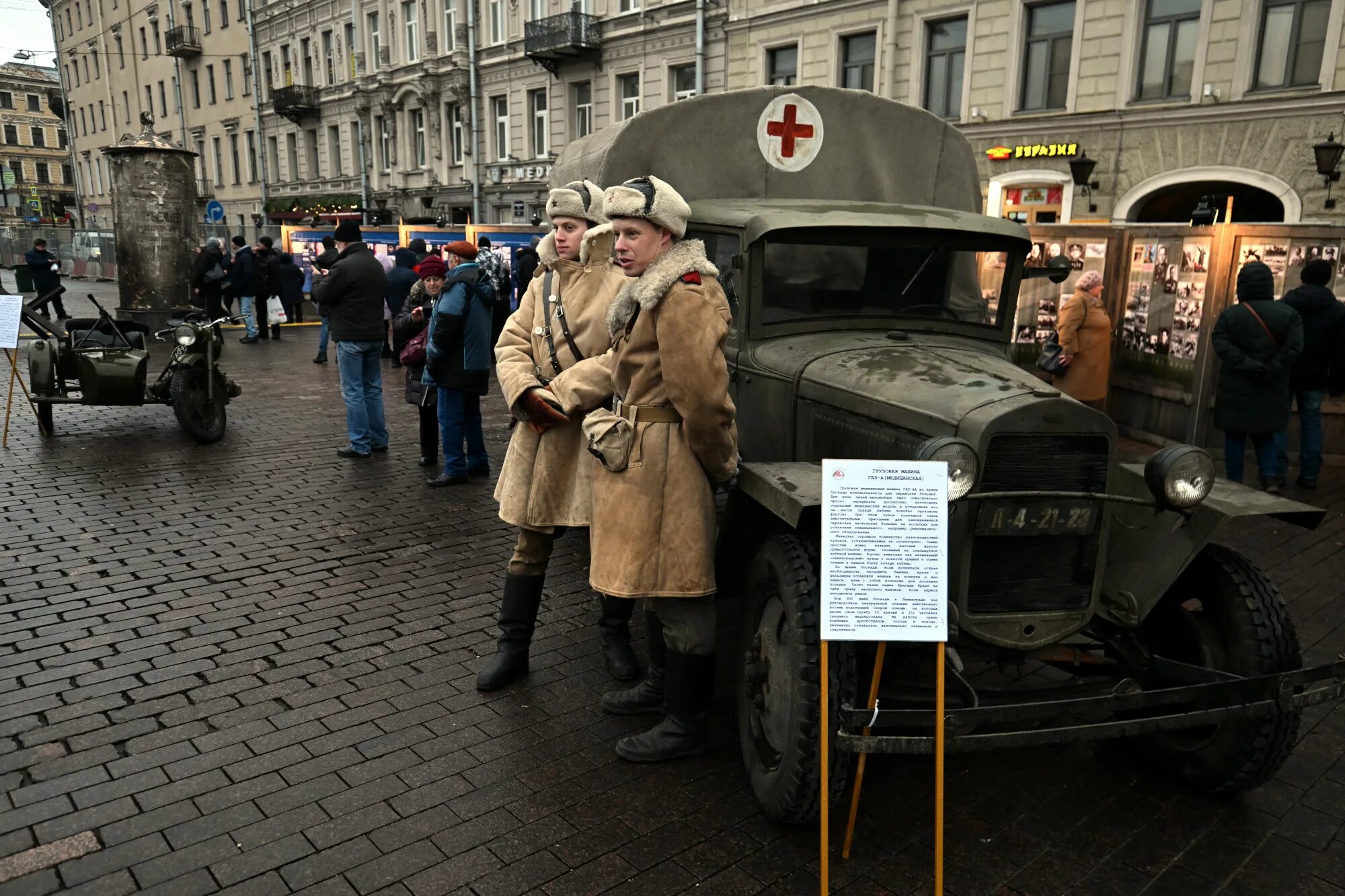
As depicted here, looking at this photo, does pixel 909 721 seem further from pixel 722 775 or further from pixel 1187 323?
pixel 1187 323

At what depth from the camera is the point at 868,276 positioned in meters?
4.46

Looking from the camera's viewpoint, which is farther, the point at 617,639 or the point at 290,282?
the point at 290,282

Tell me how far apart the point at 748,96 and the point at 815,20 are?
1759 centimetres

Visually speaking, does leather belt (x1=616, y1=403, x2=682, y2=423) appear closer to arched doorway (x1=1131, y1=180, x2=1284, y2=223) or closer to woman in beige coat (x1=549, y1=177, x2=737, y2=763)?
woman in beige coat (x1=549, y1=177, x2=737, y2=763)

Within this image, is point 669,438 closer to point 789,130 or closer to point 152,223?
point 789,130

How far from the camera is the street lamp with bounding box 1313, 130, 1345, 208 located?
13.1 metres

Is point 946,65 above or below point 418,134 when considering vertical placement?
below

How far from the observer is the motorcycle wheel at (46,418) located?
9.12 meters

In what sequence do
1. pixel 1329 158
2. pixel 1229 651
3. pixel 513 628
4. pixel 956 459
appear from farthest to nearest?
pixel 1329 158 < pixel 513 628 < pixel 1229 651 < pixel 956 459

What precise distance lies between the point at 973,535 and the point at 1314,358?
6472 millimetres

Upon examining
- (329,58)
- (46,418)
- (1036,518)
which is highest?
(329,58)

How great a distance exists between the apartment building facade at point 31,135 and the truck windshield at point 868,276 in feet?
328

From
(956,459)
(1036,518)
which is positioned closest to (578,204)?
(956,459)

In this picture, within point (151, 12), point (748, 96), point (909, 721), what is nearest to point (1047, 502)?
point (909, 721)
